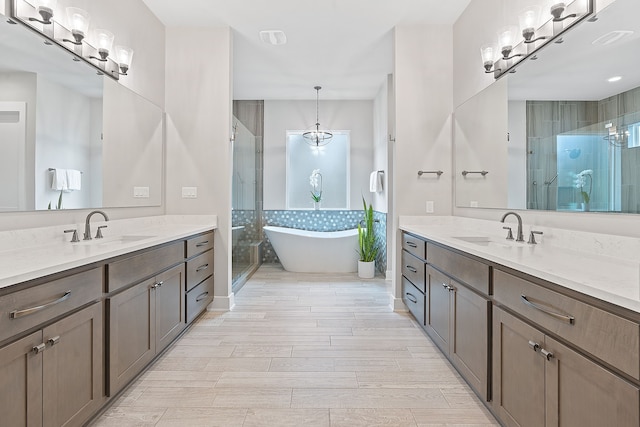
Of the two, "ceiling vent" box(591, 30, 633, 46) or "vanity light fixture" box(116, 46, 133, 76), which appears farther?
"vanity light fixture" box(116, 46, 133, 76)

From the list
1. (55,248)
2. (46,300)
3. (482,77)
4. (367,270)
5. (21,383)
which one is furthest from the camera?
(367,270)

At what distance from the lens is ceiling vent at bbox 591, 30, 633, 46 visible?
1510 mm

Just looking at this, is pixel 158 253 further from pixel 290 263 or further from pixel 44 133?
pixel 290 263

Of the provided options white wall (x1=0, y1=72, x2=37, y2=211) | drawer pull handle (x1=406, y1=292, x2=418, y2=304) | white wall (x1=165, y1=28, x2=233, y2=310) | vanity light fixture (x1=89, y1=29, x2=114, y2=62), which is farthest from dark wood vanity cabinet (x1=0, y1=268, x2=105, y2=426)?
drawer pull handle (x1=406, y1=292, x2=418, y2=304)

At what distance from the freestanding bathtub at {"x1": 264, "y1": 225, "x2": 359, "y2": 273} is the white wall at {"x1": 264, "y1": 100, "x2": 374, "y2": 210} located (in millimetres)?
1079

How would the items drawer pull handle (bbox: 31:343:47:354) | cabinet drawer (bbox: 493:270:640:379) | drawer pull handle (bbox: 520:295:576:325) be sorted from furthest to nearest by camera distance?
drawer pull handle (bbox: 31:343:47:354)
drawer pull handle (bbox: 520:295:576:325)
cabinet drawer (bbox: 493:270:640:379)

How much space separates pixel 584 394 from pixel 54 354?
1.76 metres

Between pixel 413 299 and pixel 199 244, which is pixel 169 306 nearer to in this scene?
pixel 199 244

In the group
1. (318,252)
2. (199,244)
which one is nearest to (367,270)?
(318,252)

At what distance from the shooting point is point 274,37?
11.5 feet

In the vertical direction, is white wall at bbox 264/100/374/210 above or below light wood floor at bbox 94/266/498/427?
above

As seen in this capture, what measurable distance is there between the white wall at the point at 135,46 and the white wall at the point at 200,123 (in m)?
0.13

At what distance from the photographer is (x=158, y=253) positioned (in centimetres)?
215

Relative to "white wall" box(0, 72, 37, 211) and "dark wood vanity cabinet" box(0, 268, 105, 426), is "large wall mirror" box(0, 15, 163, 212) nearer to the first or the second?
"white wall" box(0, 72, 37, 211)
